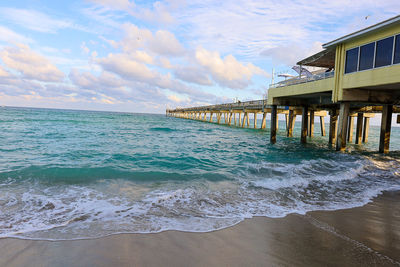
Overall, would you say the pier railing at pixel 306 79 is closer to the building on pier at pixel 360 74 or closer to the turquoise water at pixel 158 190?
the building on pier at pixel 360 74

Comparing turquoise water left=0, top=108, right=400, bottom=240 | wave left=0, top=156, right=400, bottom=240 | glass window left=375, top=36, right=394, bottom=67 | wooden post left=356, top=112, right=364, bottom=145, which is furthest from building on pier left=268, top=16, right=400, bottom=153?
wooden post left=356, top=112, right=364, bottom=145

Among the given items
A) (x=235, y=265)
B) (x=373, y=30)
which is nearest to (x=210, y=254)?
(x=235, y=265)

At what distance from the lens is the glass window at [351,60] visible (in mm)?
12590

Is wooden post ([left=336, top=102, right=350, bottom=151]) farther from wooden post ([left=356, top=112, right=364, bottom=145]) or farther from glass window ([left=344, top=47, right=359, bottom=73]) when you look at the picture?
wooden post ([left=356, top=112, right=364, bottom=145])

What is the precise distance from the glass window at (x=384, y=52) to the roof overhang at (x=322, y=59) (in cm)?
352

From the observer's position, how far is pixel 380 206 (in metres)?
6.27

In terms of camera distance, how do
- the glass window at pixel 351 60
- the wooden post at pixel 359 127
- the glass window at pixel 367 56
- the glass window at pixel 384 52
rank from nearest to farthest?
the glass window at pixel 384 52, the glass window at pixel 367 56, the glass window at pixel 351 60, the wooden post at pixel 359 127

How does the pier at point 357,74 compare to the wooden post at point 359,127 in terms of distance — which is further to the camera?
the wooden post at point 359,127

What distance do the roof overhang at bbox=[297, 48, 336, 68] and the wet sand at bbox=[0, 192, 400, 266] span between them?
42.7 feet

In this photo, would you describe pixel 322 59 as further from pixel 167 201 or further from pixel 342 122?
pixel 167 201

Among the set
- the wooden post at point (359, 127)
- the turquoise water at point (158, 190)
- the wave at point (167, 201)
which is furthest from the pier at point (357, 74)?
the wooden post at point (359, 127)

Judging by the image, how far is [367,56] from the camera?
11.9m

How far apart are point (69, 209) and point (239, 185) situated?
5058 millimetres

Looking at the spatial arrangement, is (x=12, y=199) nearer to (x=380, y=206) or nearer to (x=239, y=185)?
(x=239, y=185)
